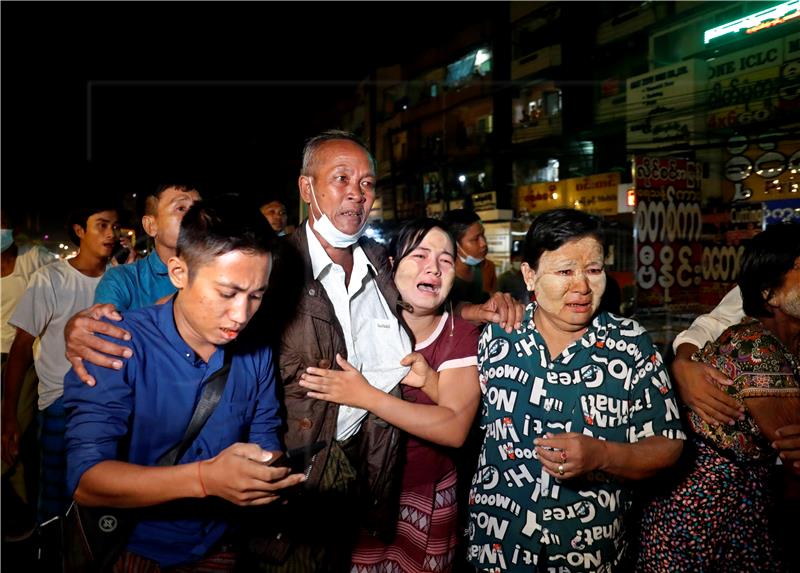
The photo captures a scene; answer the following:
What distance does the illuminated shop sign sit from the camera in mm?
8164

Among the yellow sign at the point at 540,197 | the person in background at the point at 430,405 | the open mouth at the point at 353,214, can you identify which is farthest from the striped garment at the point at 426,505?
the yellow sign at the point at 540,197

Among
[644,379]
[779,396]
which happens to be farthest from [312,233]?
[779,396]

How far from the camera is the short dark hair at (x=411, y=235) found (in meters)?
2.55

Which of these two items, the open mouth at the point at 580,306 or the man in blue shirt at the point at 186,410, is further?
the open mouth at the point at 580,306

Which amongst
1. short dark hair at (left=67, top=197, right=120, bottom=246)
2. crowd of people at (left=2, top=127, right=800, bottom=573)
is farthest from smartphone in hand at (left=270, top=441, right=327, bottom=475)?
short dark hair at (left=67, top=197, right=120, bottom=246)

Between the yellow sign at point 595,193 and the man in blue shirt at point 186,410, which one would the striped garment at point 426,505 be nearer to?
the man in blue shirt at point 186,410

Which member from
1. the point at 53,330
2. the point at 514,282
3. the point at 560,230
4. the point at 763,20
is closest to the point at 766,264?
the point at 560,230

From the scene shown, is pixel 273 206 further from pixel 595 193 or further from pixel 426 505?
pixel 595 193

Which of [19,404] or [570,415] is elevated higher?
[570,415]

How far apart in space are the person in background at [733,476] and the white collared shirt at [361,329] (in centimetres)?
141

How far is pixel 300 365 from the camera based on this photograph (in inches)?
90.8

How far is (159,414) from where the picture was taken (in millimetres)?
1786

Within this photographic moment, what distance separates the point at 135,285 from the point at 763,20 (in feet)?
35.3

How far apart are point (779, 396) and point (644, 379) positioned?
1.99 feet
